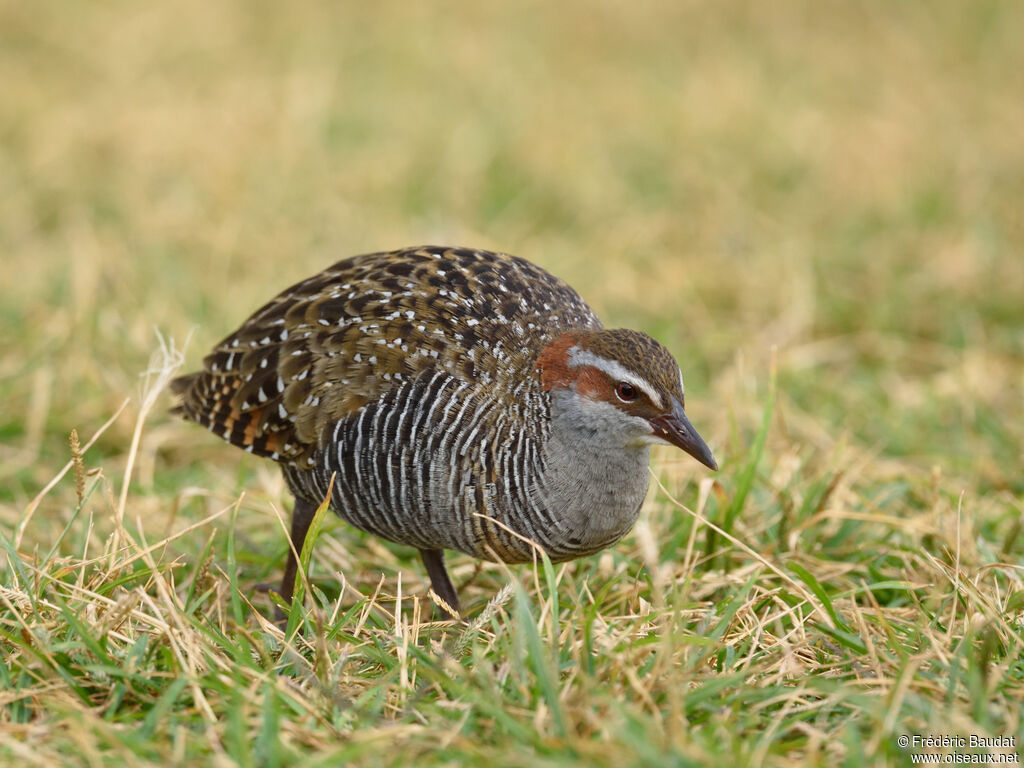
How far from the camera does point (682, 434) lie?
160 inches

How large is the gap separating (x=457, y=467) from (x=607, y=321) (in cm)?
392

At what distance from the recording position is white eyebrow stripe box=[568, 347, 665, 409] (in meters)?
4.06

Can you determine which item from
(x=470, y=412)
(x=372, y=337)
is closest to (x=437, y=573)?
(x=470, y=412)

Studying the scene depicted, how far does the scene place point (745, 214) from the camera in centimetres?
964

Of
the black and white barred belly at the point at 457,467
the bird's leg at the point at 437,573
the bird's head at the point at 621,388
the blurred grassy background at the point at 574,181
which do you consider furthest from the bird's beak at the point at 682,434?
the blurred grassy background at the point at 574,181

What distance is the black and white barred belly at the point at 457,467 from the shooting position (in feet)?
13.7

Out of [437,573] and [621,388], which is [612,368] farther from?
[437,573]

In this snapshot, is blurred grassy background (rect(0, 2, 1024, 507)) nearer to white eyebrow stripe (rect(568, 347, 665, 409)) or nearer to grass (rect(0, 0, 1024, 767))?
grass (rect(0, 0, 1024, 767))

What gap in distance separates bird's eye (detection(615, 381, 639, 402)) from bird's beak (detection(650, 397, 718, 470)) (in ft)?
0.41

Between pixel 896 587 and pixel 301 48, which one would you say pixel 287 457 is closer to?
pixel 896 587

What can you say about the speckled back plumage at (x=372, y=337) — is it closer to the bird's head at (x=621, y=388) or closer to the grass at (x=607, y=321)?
the bird's head at (x=621, y=388)

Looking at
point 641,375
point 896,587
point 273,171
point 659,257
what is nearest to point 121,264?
point 273,171

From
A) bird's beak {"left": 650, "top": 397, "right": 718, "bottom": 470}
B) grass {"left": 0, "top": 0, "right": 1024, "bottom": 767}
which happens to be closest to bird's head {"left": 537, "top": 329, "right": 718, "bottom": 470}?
bird's beak {"left": 650, "top": 397, "right": 718, "bottom": 470}

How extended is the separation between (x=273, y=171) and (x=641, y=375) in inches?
261
